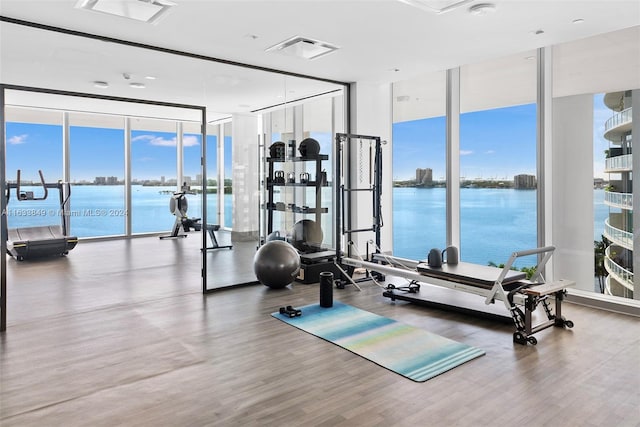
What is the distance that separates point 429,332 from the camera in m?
3.96

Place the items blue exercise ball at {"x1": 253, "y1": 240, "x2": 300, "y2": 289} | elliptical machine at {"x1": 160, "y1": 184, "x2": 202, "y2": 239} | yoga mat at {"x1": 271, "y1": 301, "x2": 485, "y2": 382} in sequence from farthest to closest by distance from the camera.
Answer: elliptical machine at {"x1": 160, "y1": 184, "x2": 202, "y2": 239}, blue exercise ball at {"x1": 253, "y1": 240, "x2": 300, "y2": 289}, yoga mat at {"x1": 271, "y1": 301, "x2": 485, "y2": 382}

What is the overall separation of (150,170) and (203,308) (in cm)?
577

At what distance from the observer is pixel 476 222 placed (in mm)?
6145

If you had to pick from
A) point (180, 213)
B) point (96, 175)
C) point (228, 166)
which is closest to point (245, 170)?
point (228, 166)

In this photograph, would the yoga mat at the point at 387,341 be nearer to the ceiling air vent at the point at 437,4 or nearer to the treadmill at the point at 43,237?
the ceiling air vent at the point at 437,4

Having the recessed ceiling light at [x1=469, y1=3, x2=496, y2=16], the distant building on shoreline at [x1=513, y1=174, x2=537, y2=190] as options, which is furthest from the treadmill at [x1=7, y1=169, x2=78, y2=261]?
the distant building on shoreline at [x1=513, y1=174, x2=537, y2=190]

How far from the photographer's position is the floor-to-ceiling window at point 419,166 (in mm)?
6359

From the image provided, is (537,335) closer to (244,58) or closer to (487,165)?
(487,165)

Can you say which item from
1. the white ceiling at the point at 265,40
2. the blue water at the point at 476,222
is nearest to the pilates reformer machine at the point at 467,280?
the blue water at the point at 476,222

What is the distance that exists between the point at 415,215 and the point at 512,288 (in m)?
2.83

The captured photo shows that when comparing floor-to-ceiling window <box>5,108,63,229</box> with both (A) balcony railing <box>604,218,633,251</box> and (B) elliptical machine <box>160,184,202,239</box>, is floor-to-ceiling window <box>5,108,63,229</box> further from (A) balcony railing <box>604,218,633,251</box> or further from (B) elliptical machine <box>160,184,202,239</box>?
(A) balcony railing <box>604,218,633,251</box>

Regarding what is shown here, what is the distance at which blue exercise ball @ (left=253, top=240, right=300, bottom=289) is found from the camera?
5312mm

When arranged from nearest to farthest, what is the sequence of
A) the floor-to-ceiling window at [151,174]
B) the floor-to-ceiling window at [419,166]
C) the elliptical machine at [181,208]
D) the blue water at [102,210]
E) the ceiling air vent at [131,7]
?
the ceiling air vent at [131,7], the floor-to-ceiling window at [419,166], the blue water at [102,210], the elliptical machine at [181,208], the floor-to-ceiling window at [151,174]

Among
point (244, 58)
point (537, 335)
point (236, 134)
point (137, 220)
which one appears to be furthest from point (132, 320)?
point (137, 220)
